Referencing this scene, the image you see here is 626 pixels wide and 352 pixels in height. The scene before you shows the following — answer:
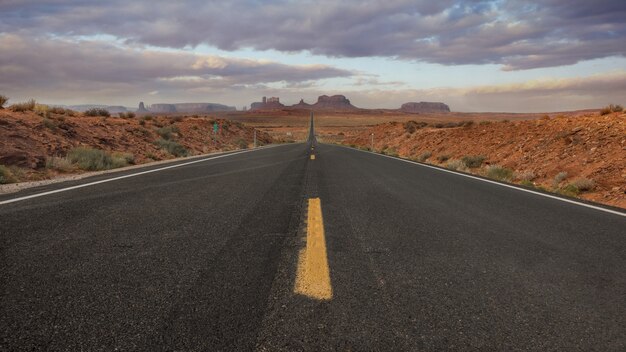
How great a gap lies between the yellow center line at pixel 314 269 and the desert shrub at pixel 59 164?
10.8 m

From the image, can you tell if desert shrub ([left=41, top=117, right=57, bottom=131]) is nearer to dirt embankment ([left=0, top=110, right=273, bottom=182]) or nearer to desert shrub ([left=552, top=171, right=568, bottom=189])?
dirt embankment ([left=0, top=110, right=273, bottom=182])

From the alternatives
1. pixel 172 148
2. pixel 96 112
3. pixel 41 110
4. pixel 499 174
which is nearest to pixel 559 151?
pixel 499 174

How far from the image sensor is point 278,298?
241 cm

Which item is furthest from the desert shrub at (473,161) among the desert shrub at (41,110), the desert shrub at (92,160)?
the desert shrub at (41,110)

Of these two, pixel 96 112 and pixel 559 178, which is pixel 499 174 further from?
pixel 96 112

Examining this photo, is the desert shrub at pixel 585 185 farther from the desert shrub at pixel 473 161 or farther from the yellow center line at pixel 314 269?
the yellow center line at pixel 314 269

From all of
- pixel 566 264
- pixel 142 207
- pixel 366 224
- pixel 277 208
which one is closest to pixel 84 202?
pixel 142 207

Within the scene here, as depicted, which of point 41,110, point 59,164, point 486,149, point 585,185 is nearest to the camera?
point 585,185

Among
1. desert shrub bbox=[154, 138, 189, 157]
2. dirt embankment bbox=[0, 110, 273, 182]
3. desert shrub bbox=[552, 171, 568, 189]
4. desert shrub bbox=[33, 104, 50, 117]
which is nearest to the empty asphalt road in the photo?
desert shrub bbox=[552, 171, 568, 189]

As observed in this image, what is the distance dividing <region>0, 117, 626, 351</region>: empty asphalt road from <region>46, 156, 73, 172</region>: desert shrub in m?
7.52

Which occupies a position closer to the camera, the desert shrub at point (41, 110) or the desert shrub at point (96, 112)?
the desert shrub at point (41, 110)

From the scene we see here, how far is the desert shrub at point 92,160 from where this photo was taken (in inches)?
499

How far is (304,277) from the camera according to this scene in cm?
272

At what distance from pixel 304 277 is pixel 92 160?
41.6ft
